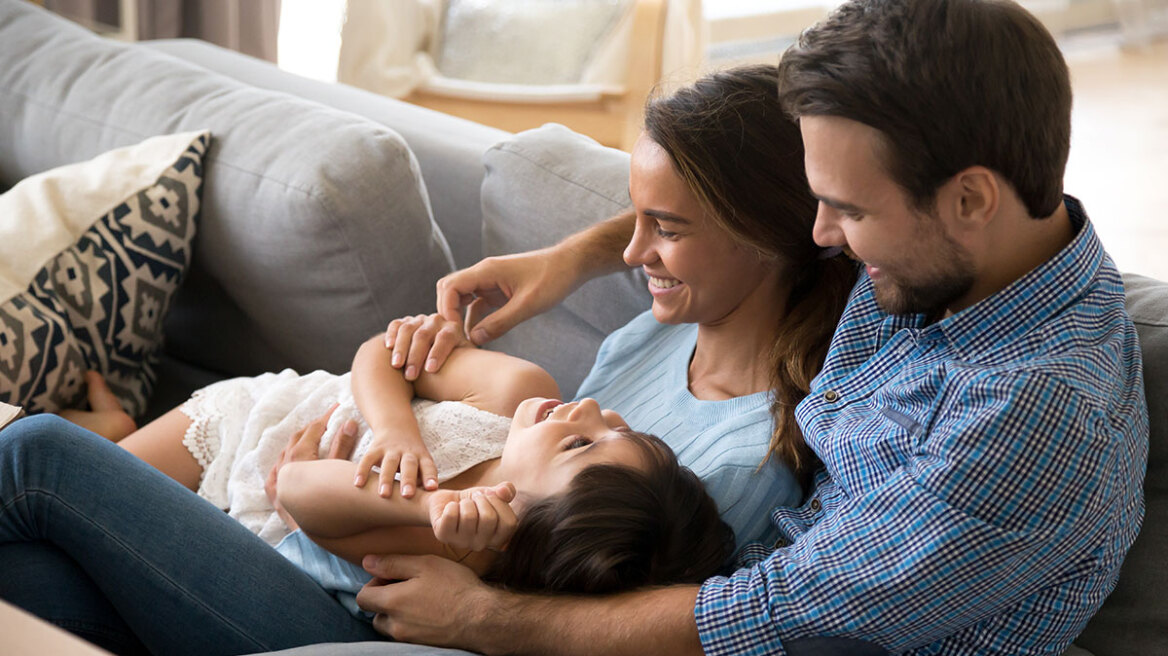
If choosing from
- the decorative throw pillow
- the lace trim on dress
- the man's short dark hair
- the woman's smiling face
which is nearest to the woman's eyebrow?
the woman's smiling face

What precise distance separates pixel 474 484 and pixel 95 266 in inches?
34.6

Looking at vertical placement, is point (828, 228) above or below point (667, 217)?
above

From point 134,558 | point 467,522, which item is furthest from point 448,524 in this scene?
point 134,558

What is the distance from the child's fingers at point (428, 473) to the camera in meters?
1.33

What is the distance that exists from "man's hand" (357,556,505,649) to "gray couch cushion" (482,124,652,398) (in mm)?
633

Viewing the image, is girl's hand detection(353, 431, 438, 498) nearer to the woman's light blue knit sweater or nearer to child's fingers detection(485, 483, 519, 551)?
child's fingers detection(485, 483, 519, 551)

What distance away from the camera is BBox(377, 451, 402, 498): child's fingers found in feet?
4.33

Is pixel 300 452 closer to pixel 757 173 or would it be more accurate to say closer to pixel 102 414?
pixel 102 414

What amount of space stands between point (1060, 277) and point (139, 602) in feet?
3.65

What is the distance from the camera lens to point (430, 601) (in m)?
1.28

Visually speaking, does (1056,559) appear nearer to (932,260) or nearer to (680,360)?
(932,260)

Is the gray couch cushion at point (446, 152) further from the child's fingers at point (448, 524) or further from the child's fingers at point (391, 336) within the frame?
the child's fingers at point (448, 524)

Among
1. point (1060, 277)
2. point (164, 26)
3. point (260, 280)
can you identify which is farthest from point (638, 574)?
point (164, 26)

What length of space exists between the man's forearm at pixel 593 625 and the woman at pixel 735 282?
0.20 m
